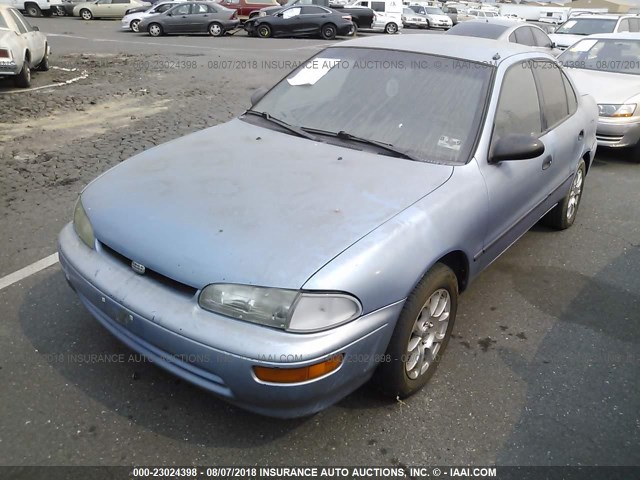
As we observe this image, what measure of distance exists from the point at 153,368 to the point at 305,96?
199cm

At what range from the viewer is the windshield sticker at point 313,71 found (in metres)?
3.60

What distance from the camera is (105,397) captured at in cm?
250

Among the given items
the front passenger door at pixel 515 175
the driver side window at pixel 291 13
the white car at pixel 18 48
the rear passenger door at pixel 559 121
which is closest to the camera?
the front passenger door at pixel 515 175

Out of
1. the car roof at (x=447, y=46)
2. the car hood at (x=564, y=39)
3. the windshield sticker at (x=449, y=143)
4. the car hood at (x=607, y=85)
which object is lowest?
the car hood at (x=564, y=39)

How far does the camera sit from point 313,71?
3666 mm

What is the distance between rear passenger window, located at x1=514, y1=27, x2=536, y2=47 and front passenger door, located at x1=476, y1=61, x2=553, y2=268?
838 centimetres

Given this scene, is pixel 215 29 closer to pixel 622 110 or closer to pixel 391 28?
pixel 391 28

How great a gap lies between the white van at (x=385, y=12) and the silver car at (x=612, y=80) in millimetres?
18975

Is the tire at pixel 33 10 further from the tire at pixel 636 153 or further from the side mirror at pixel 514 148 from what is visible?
the side mirror at pixel 514 148

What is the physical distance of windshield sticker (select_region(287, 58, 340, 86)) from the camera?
3598mm

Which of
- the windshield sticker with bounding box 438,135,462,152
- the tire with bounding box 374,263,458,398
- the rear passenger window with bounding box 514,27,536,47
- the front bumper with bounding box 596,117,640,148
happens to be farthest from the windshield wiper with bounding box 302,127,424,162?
the rear passenger window with bounding box 514,27,536,47

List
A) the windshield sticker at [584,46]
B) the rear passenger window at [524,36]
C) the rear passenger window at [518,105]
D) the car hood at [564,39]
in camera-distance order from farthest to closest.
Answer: the car hood at [564,39] → the rear passenger window at [524,36] → the windshield sticker at [584,46] → the rear passenger window at [518,105]

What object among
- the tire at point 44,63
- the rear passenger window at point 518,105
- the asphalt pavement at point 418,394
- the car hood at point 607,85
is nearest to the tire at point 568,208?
the asphalt pavement at point 418,394

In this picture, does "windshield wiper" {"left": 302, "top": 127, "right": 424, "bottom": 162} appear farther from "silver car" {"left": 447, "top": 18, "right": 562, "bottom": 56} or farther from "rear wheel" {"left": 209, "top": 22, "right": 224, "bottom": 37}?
"rear wheel" {"left": 209, "top": 22, "right": 224, "bottom": 37}
